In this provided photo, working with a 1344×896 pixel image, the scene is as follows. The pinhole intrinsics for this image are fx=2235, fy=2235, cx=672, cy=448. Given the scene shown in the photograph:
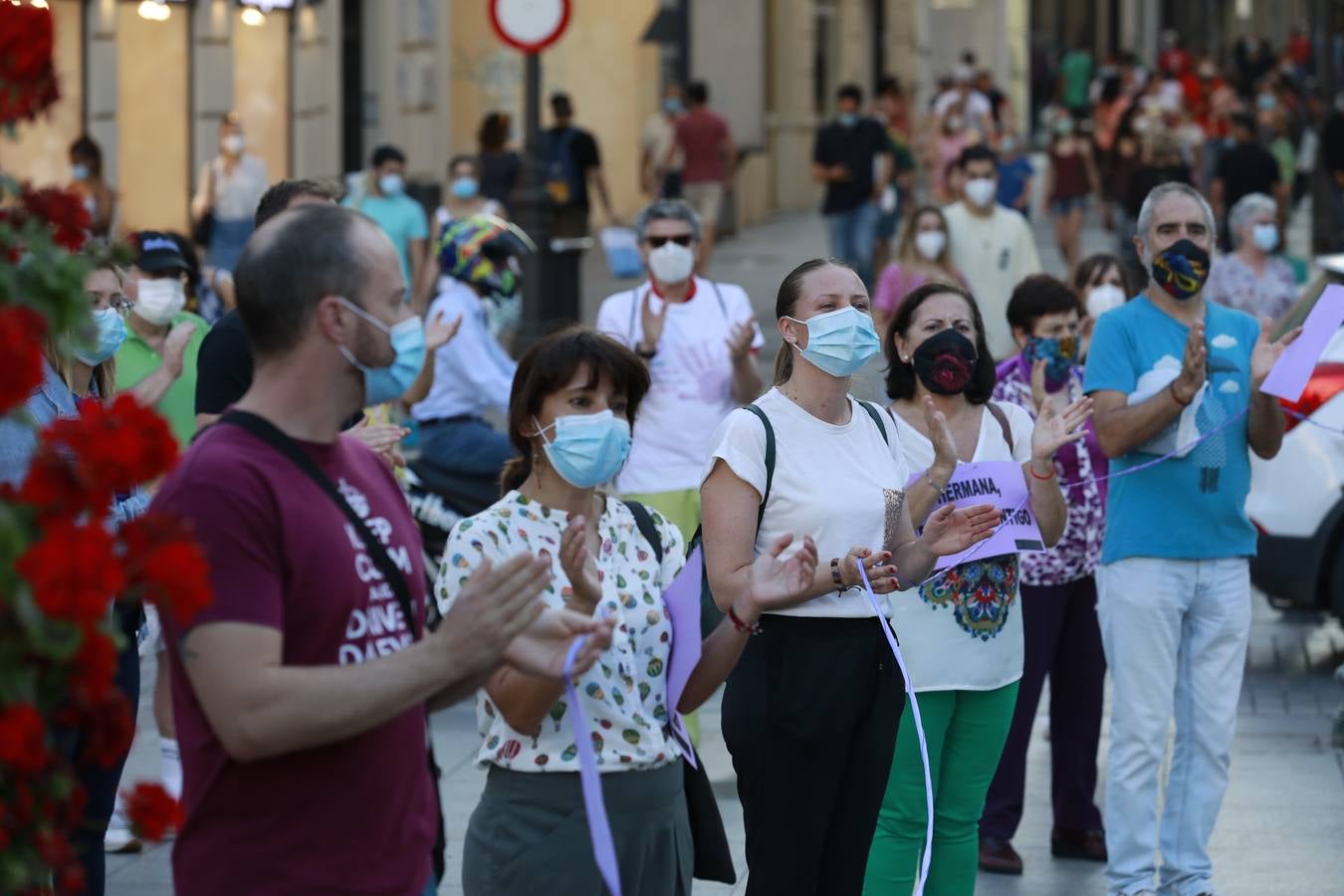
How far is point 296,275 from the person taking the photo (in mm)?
3262

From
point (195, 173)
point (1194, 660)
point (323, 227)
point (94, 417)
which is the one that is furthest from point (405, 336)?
point (195, 173)

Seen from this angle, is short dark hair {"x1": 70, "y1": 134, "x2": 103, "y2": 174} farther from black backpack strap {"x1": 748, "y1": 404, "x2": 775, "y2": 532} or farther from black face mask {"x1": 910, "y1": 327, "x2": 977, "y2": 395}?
black backpack strap {"x1": 748, "y1": 404, "x2": 775, "y2": 532}

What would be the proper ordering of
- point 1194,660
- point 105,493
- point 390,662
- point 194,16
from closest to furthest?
point 105,493 → point 390,662 → point 1194,660 → point 194,16

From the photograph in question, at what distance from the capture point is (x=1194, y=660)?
6.39 m

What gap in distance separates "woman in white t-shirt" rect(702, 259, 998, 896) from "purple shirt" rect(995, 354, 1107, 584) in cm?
212

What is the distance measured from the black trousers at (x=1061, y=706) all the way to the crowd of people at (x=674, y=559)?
0.05ft

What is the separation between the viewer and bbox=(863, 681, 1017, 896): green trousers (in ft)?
18.7

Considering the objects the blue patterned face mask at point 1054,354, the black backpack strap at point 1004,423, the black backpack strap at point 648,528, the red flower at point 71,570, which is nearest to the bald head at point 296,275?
the red flower at point 71,570

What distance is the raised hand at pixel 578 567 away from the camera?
3.88 meters

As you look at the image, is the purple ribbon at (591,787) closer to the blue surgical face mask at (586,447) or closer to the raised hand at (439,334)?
the blue surgical face mask at (586,447)

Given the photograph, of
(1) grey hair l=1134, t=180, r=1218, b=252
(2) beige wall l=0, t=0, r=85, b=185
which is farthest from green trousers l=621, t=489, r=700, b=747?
(2) beige wall l=0, t=0, r=85, b=185

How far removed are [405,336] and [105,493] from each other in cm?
87

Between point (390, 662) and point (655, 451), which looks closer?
point (390, 662)

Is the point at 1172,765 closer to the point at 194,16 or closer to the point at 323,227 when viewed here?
the point at 323,227
